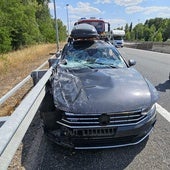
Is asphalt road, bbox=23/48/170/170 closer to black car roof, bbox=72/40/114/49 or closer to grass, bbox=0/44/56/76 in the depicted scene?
black car roof, bbox=72/40/114/49

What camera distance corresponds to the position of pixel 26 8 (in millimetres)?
38938

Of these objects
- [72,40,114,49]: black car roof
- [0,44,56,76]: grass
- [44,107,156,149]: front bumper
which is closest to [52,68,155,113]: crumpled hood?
[44,107,156,149]: front bumper

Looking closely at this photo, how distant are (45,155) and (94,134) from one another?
0.87m

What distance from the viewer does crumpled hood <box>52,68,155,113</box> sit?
12.7ft

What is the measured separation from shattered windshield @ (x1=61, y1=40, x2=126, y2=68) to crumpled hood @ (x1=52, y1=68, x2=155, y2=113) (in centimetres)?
67

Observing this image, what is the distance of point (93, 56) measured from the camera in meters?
6.29

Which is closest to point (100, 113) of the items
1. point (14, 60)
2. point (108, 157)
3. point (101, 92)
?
point (101, 92)

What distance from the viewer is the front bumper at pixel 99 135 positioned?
12.5 feet

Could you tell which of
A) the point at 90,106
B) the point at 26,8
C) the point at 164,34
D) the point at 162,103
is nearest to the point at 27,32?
the point at 26,8

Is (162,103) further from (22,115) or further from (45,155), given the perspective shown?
(22,115)

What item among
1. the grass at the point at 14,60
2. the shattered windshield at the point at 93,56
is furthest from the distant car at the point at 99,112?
the grass at the point at 14,60

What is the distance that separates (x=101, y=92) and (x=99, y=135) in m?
0.68

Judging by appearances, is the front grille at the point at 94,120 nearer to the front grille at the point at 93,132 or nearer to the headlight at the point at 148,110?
the front grille at the point at 93,132

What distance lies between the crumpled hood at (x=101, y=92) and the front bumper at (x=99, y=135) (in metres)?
0.24
